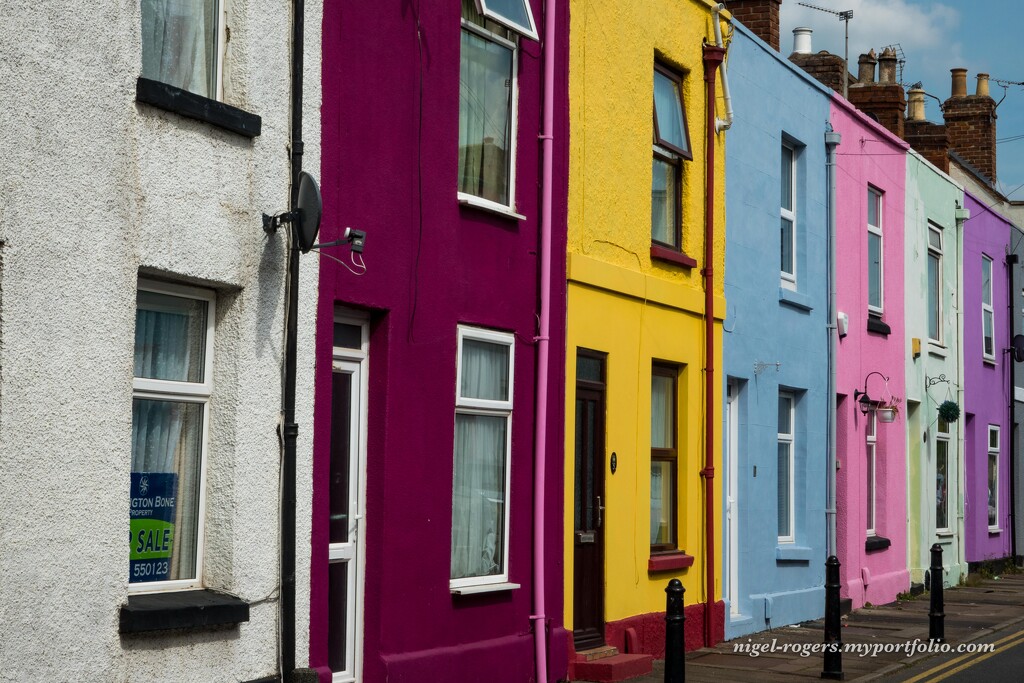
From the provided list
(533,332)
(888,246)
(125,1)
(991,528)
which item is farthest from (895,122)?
(125,1)

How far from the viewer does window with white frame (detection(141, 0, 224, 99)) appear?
25.8 ft

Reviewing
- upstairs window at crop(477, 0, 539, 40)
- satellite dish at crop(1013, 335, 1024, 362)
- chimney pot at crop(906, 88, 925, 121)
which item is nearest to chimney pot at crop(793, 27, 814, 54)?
chimney pot at crop(906, 88, 925, 121)

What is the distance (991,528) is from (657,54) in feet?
52.0

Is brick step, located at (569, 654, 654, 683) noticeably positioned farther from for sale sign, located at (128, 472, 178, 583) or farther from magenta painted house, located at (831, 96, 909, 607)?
magenta painted house, located at (831, 96, 909, 607)

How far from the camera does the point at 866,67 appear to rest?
86.1ft

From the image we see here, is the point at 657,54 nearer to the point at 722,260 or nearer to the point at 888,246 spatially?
the point at 722,260

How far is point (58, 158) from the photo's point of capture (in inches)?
274

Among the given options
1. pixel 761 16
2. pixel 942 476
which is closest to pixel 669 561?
pixel 761 16

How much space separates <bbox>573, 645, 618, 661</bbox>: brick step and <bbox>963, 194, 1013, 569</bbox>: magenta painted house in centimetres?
1419

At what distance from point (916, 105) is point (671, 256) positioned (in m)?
15.5

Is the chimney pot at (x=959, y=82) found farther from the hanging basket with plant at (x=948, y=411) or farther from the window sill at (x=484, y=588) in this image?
the window sill at (x=484, y=588)

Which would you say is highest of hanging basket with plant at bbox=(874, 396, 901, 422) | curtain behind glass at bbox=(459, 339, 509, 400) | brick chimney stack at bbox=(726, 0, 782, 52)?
brick chimney stack at bbox=(726, 0, 782, 52)

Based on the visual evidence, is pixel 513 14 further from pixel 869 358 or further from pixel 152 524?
pixel 869 358

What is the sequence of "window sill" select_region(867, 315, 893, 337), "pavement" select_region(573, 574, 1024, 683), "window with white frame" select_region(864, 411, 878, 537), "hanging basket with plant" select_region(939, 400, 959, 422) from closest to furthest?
"pavement" select_region(573, 574, 1024, 683)
"window sill" select_region(867, 315, 893, 337)
"window with white frame" select_region(864, 411, 878, 537)
"hanging basket with plant" select_region(939, 400, 959, 422)
